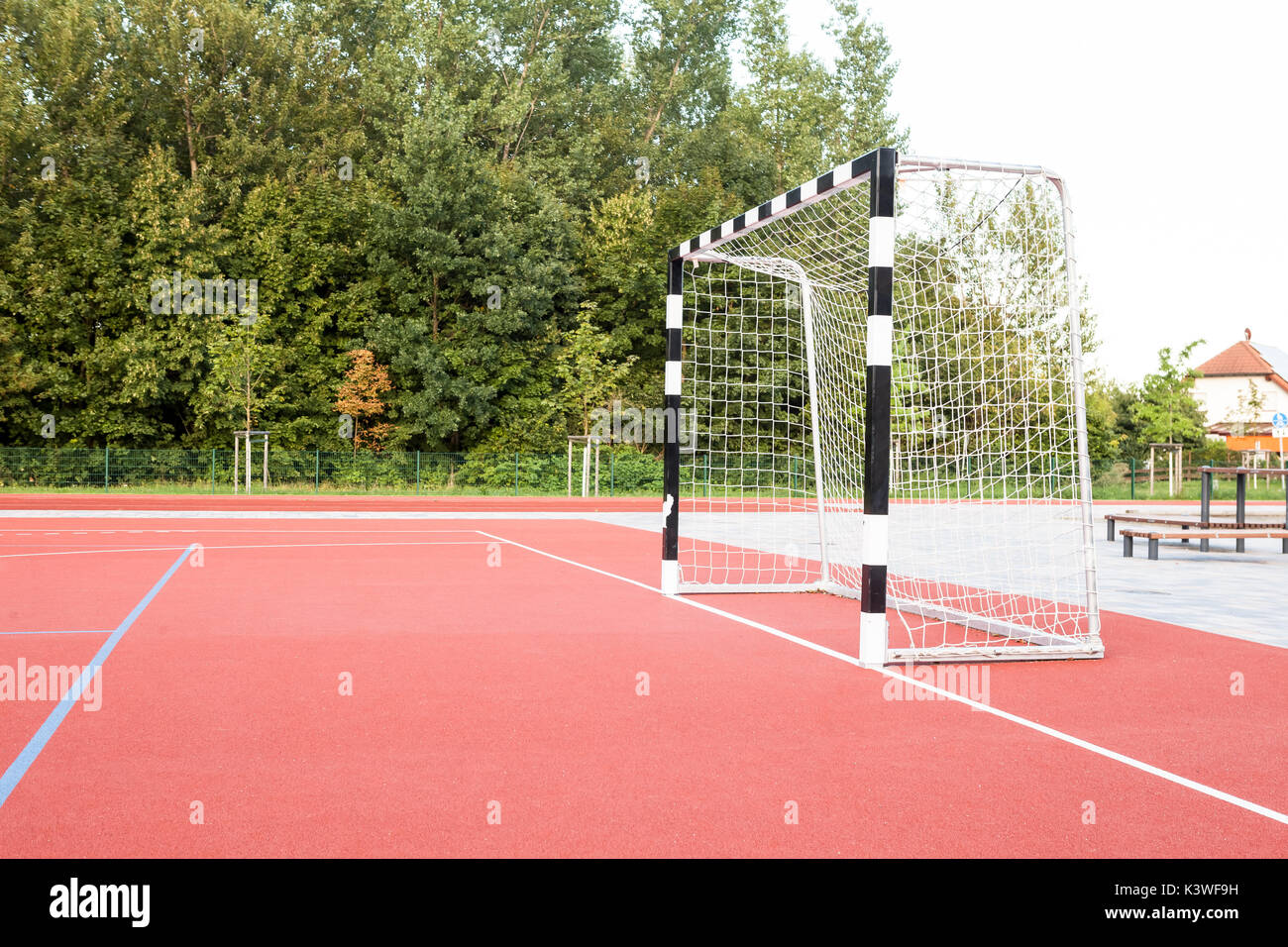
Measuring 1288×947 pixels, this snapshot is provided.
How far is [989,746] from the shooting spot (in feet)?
16.3

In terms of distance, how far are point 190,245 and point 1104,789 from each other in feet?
111

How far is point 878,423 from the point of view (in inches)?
271

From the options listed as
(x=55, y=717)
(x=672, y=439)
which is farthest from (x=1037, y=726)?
(x=672, y=439)

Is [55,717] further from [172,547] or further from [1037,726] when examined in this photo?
[172,547]

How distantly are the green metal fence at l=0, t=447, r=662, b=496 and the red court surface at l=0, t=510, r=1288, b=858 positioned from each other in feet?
70.3

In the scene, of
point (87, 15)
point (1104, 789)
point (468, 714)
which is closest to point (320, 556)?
point (468, 714)

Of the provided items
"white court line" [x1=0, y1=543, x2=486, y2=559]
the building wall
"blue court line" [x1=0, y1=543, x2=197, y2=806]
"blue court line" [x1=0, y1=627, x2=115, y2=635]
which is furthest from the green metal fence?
the building wall

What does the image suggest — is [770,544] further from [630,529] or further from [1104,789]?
[1104,789]

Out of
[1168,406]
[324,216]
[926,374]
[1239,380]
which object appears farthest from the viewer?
[1239,380]

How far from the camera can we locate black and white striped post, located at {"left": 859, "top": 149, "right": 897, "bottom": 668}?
22.5 ft

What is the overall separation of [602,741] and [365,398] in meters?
30.4

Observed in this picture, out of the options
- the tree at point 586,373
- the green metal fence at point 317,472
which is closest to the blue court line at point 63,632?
the green metal fence at point 317,472

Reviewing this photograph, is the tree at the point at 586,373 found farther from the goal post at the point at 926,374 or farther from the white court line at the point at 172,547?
the goal post at the point at 926,374
